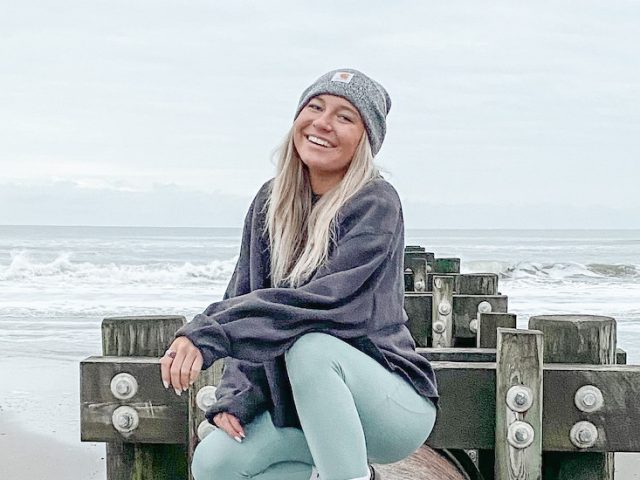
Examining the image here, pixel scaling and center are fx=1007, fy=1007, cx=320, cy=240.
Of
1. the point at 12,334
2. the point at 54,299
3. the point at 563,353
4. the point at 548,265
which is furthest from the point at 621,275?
the point at 563,353

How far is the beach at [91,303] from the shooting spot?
24.5ft

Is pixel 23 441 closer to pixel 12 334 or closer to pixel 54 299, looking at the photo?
pixel 12 334

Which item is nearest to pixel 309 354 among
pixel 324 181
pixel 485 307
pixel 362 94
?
pixel 324 181

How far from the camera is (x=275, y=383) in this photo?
238 centimetres

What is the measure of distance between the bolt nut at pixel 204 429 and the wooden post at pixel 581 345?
957 millimetres

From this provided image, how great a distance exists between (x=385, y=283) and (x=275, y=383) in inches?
15.2

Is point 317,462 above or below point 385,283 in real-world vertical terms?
below

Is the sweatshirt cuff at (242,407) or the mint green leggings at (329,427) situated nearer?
the mint green leggings at (329,427)

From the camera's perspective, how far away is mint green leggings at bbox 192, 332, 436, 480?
225 cm

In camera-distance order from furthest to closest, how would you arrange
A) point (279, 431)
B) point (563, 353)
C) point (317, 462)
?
point (563, 353), point (279, 431), point (317, 462)

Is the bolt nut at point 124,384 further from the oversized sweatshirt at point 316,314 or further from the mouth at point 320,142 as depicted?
the mouth at point 320,142

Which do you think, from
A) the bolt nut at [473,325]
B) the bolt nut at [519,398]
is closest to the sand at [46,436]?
the bolt nut at [473,325]

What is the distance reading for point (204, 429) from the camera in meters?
2.75

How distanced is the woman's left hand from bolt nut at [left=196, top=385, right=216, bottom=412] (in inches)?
19.6
